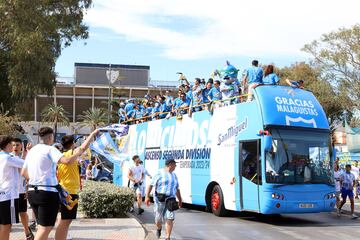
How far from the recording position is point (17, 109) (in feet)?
95.6

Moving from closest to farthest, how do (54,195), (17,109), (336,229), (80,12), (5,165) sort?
(54,195) → (5,165) → (336,229) → (80,12) → (17,109)

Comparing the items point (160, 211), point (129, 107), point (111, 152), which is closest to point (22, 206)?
point (160, 211)

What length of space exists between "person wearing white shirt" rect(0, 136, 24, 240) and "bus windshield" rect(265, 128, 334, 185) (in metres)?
7.02

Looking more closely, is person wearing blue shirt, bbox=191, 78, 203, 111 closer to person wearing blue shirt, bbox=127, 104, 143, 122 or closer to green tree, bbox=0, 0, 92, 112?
person wearing blue shirt, bbox=127, 104, 143, 122

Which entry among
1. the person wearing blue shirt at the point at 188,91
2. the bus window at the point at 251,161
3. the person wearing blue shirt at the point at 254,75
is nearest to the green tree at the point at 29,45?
the person wearing blue shirt at the point at 188,91

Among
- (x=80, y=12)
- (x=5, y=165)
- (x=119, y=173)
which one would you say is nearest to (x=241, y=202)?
(x=5, y=165)

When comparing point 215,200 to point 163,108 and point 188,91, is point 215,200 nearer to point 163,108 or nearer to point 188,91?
point 188,91

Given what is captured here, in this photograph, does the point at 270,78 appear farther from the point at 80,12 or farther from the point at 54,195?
the point at 80,12

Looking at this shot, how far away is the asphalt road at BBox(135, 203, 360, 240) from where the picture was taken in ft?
36.7

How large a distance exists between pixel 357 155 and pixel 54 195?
24848 millimetres

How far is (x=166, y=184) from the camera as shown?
10086 millimetres

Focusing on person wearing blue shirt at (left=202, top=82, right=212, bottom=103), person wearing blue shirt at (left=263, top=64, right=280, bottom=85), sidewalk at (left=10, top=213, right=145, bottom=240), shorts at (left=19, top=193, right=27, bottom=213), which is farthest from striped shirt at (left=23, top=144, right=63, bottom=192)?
person wearing blue shirt at (left=202, top=82, right=212, bottom=103)

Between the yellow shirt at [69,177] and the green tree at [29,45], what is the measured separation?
16.4 m

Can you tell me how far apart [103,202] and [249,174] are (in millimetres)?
3843
